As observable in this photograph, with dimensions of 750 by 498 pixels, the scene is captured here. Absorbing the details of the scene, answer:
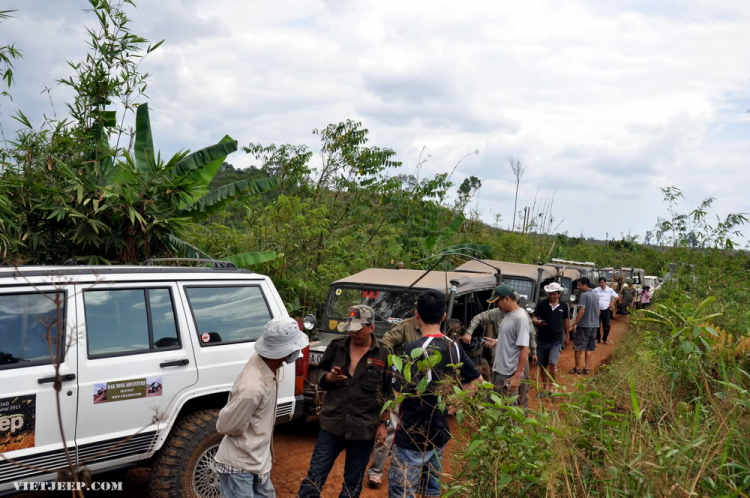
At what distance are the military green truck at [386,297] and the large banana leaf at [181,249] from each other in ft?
6.69

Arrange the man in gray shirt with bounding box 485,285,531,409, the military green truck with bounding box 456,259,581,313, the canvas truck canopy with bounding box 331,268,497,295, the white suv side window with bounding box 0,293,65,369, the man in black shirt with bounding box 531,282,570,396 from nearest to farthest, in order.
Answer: the white suv side window with bounding box 0,293,65,369 < the man in gray shirt with bounding box 485,285,531,409 < the canvas truck canopy with bounding box 331,268,497,295 < the man in black shirt with bounding box 531,282,570,396 < the military green truck with bounding box 456,259,581,313

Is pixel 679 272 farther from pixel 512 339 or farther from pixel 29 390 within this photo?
pixel 29 390

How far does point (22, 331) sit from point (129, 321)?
73 cm

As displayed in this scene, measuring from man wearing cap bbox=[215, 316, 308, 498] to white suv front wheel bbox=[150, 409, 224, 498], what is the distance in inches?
32.9

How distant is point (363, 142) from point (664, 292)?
7.52 meters

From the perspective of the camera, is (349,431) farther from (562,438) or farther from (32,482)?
(32,482)

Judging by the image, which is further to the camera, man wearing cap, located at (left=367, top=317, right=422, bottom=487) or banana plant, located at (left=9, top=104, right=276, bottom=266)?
banana plant, located at (left=9, top=104, right=276, bottom=266)

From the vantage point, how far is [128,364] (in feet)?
13.6

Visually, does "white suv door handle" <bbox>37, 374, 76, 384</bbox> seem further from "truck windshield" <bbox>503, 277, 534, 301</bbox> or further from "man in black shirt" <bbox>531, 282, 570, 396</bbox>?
"truck windshield" <bbox>503, 277, 534, 301</bbox>

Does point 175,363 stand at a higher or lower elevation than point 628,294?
higher

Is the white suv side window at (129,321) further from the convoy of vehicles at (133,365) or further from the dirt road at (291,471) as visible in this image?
the dirt road at (291,471)

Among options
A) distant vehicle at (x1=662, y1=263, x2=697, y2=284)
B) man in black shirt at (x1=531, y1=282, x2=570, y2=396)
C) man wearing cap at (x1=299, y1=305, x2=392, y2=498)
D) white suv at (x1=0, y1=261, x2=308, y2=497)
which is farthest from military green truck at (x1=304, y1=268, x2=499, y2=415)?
distant vehicle at (x1=662, y1=263, x2=697, y2=284)

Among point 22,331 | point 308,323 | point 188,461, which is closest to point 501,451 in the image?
point 188,461

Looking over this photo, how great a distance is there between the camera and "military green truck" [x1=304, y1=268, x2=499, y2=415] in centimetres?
750
